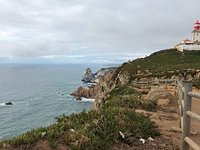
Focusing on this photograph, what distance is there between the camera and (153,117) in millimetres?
10281

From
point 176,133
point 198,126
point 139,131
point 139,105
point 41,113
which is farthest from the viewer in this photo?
point 41,113

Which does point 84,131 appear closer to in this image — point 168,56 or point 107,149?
point 107,149

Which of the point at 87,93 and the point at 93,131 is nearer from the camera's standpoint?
the point at 93,131

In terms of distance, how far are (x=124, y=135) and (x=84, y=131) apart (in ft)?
3.05

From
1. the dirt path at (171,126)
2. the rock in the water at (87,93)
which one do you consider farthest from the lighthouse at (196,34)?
the dirt path at (171,126)

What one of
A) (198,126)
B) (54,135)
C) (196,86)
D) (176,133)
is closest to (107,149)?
(54,135)

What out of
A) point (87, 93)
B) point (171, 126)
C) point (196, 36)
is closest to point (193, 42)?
point (196, 36)

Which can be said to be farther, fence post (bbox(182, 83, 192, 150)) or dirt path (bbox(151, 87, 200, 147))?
dirt path (bbox(151, 87, 200, 147))

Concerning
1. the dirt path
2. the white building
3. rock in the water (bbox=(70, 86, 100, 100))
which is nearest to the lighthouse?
the white building

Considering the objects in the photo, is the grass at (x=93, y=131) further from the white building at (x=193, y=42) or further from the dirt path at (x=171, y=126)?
the white building at (x=193, y=42)

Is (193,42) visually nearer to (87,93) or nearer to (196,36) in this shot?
(196,36)

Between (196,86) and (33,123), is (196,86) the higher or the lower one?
the higher one

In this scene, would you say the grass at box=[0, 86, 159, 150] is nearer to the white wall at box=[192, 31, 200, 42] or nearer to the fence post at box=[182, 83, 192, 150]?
the fence post at box=[182, 83, 192, 150]

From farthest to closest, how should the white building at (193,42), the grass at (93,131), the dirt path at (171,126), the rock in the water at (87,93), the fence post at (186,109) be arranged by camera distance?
the white building at (193,42)
the rock in the water at (87,93)
the dirt path at (171,126)
the grass at (93,131)
the fence post at (186,109)
